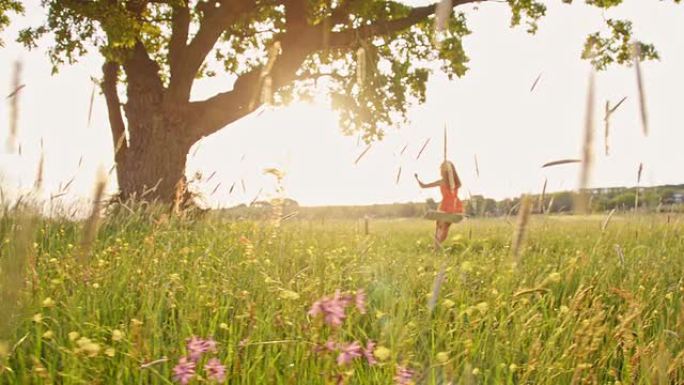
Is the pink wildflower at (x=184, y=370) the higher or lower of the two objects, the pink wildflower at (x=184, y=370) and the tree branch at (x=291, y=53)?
the lower

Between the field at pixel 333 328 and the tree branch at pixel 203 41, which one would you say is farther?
the tree branch at pixel 203 41

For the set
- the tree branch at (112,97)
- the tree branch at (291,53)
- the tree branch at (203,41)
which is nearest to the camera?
the tree branch at (203,41)

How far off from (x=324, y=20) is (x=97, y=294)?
12623 mm

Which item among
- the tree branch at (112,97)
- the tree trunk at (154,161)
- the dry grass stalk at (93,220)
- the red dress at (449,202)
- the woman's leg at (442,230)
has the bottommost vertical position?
the woman's leg at (442,230)

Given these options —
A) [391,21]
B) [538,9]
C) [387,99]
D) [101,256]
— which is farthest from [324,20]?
[101,256]

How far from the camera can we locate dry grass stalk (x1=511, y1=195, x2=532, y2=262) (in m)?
1.67

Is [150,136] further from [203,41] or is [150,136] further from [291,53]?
[291,53]

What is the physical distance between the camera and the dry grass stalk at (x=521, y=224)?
65.9 inches

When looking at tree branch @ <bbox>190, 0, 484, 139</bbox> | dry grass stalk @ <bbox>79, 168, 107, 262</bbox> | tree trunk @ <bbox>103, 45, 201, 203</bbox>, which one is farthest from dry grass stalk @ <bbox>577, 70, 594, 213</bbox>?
tree branch @ <bbox>190, 0, 484, 139</bbox>

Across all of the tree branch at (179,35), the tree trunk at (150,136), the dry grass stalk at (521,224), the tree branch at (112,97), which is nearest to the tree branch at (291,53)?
the tree trunk at (150,136)

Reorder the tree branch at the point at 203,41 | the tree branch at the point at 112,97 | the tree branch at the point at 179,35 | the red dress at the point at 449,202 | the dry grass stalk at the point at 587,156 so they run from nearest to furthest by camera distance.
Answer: the dry grass stalk at the point at 587,156 → the red dress at the point at 449,202 → the tree branch at the point at 203,41 → the tree branch at the point at 179,35 → the tree branch at the point at 112,97

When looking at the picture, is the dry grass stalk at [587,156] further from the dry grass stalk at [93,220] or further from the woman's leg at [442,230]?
the woman's leg at [442,230]

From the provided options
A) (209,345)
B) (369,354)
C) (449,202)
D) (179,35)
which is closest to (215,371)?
(209,345)

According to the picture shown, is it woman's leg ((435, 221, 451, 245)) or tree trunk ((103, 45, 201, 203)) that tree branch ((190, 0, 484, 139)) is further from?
woman's leg ((435, 221, 451, 245))
